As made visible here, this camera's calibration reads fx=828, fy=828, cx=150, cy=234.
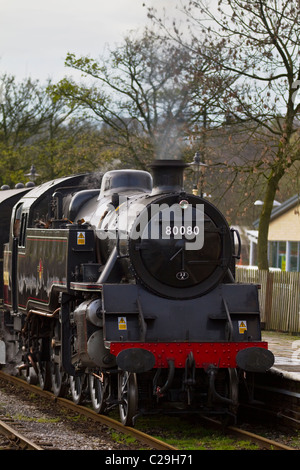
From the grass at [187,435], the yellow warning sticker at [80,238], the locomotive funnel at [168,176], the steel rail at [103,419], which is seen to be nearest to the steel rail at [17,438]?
the steel rail at [103,419]

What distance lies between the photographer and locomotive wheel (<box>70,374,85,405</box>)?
36.8 feet

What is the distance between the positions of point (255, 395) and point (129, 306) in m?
2.57

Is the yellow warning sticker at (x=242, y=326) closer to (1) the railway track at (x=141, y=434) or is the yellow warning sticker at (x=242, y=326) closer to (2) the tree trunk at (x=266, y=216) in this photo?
(1) the railway track at (x=141, y=434)

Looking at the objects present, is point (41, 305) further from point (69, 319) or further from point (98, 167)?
point (98, 167)

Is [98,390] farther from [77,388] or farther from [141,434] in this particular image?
[141,434]

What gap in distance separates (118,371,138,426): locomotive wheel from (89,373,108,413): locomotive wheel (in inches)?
17.5

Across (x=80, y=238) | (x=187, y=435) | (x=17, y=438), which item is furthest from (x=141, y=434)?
(x=80, y=238)

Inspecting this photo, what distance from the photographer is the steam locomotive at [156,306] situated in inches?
370

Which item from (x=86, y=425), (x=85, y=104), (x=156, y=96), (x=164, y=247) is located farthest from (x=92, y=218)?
(x=85, y=104)

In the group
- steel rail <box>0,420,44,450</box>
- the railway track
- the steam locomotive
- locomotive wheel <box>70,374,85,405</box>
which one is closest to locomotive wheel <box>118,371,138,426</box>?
the steam locomotive

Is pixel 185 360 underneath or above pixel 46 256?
underneath

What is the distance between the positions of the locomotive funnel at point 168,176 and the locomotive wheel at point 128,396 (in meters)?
2.27

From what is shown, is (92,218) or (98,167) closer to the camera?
(92,218)
